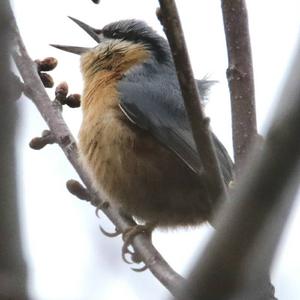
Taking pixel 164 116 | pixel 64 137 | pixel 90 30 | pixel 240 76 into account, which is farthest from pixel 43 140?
pixel 90 30

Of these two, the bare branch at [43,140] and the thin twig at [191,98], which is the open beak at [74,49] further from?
the thin twig at [191,98]

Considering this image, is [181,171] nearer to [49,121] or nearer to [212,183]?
[49,121]

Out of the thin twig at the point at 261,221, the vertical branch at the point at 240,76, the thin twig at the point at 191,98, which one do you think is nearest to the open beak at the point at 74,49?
the vertical branch at the point at 240,76

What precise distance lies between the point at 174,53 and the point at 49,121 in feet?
4.40

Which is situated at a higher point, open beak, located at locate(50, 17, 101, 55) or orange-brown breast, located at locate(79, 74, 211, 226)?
open beak, located at locate(50, 17, 101, 55)

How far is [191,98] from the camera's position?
82.1 inches

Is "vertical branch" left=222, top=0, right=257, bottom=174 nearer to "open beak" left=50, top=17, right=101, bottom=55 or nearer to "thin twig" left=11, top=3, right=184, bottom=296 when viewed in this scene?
"thin twig" left=11, top=3, right=184, bottom=296

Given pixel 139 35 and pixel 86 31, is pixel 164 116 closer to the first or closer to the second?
pixel 139 35

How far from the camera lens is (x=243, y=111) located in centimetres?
263

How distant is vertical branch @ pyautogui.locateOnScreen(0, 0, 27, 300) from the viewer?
1.10 meters

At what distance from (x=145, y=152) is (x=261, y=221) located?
8.04 ft

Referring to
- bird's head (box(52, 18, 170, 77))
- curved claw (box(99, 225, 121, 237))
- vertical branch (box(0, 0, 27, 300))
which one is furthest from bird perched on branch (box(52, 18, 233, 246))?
vertical branch (box(0, 0, 27, 300))

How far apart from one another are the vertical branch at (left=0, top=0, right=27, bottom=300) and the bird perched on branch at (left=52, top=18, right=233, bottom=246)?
210cm

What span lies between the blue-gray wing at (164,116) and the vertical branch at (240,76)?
2.13 feet
